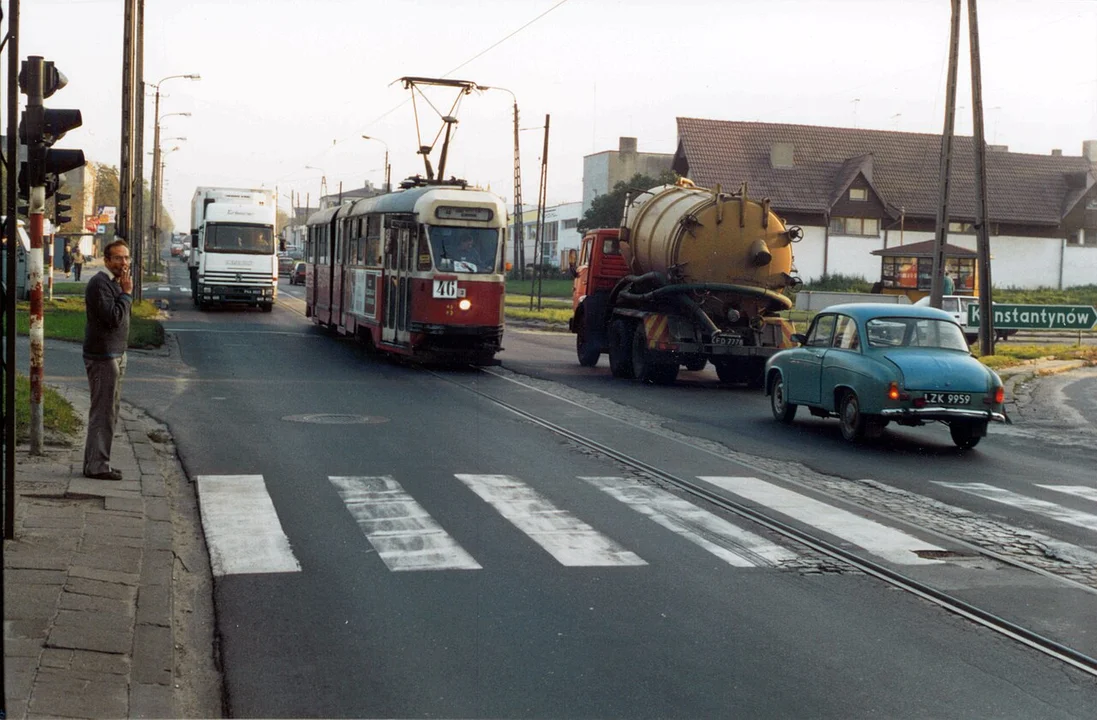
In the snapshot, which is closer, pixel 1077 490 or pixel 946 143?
pixel 1077 490

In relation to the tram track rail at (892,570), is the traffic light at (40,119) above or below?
above

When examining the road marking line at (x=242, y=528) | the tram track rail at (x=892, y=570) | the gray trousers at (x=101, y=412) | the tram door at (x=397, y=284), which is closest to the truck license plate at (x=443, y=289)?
the tram door at (x=397, y=284)

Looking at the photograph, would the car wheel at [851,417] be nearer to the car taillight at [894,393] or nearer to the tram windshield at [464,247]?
the car taillight at [894,393]

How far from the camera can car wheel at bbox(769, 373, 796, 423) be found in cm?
1666

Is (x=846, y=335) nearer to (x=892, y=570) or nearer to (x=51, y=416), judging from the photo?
(x=892, y=570)

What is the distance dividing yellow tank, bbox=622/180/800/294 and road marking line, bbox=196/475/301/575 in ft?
39.8

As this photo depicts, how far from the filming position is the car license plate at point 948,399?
14.0m

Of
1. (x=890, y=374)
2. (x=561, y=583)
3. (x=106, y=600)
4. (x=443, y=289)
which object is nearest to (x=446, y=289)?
(x=443, y=289)

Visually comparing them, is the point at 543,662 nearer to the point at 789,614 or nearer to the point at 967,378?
the point at 789,614

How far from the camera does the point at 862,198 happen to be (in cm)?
7006

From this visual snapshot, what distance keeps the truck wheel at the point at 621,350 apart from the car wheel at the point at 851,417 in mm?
8157

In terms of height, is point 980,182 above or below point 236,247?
above

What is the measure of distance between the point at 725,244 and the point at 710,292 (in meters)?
0.86

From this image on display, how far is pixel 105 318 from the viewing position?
9.98 meters
